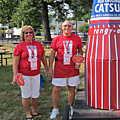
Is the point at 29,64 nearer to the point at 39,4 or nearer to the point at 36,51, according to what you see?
the point at 36,51

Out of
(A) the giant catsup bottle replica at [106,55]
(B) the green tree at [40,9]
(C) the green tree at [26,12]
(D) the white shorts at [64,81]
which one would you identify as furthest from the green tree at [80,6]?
(D) the white shorts at [64,81]

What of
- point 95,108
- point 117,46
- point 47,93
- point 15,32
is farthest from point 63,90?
point 15,32

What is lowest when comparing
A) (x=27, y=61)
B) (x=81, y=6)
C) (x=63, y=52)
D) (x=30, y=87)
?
(x=30, y=87)

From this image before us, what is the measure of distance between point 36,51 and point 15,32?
36.5 m

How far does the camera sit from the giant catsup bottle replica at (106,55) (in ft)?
9.96

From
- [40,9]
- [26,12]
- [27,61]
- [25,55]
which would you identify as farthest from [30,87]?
[40,9]

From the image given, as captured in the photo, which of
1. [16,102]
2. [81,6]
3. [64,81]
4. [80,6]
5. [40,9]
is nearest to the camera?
[64,81]

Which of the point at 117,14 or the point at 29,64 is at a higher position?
the point at 117,14

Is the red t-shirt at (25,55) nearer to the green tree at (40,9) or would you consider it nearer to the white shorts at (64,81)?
the white shorts at (64,81)

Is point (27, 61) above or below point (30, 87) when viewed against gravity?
above

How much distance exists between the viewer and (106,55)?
119 inches

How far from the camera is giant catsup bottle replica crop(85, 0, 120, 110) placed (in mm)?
3037

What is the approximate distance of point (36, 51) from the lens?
10.4 ft

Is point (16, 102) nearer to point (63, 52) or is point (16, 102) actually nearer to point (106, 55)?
point (63, 52)
